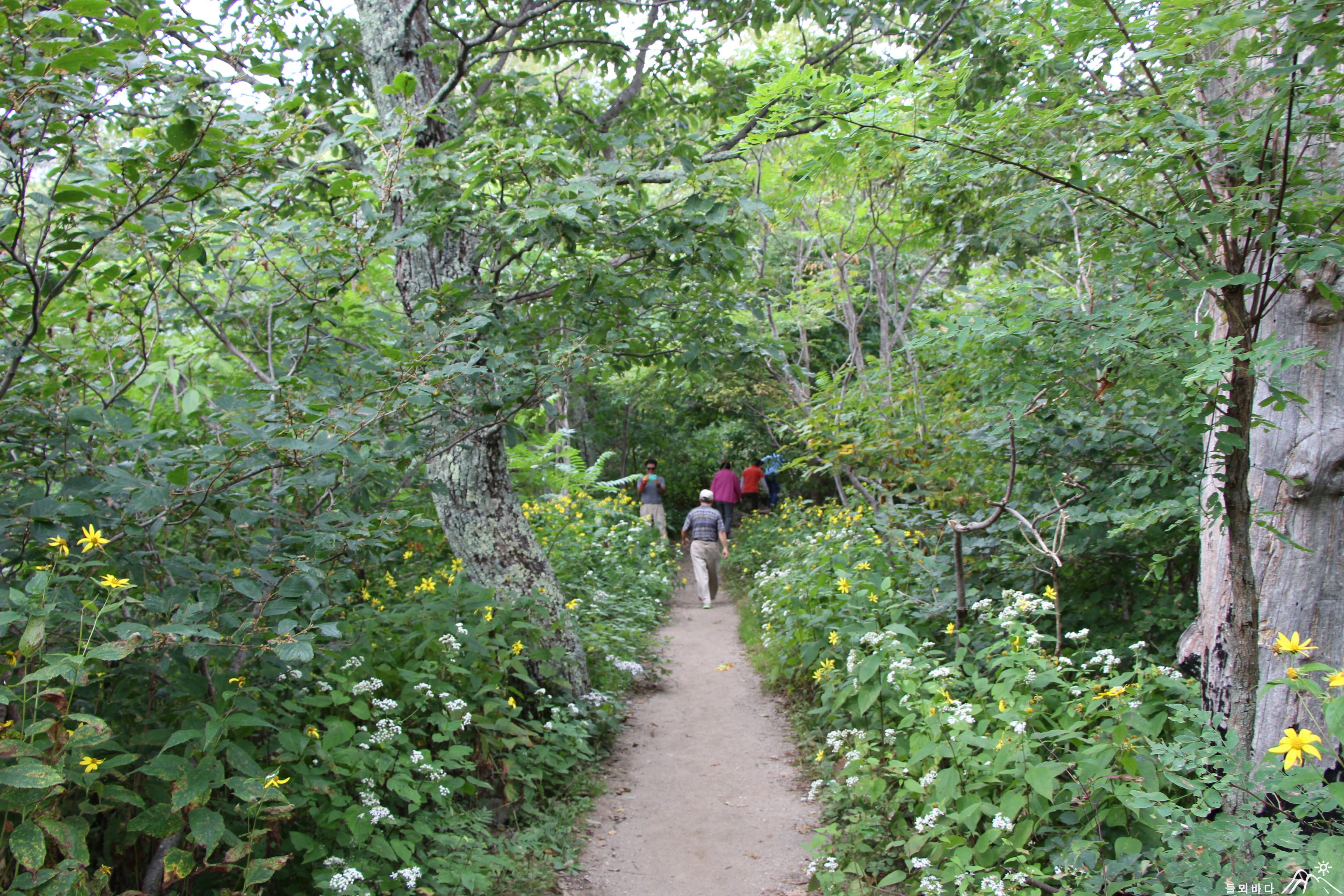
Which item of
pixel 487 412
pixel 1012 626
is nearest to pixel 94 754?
pixel 487 412

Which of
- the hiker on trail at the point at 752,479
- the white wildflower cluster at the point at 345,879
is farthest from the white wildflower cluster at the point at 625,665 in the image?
the hiker on trail at the point at 752,479

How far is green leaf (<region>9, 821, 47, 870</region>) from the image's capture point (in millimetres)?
2092

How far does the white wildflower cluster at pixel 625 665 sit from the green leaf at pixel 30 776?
437 cm

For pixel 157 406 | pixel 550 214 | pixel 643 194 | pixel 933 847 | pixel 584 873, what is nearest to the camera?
pixel 933 847

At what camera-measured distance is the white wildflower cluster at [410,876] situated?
3.07 m

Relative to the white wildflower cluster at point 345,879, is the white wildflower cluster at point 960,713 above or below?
above

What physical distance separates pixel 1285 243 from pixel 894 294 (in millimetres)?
6630

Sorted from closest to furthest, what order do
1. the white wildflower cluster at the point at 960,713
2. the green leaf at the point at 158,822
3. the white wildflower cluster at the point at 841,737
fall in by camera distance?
the green leaf at the point at 158,822 < the white wildflower cluster at the point at 960,713 < the white wildflower cluster at the point at 841,737

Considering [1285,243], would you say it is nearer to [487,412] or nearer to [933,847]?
[933,847]

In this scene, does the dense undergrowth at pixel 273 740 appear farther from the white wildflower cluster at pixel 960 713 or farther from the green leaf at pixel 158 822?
the white wildflower cluster at pixel 960 713

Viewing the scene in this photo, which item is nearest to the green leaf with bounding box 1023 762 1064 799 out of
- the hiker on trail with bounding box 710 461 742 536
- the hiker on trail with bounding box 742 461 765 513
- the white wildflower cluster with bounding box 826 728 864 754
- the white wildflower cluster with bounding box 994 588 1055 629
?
the white wildflower cluster with bounding box 994 588 1055 629

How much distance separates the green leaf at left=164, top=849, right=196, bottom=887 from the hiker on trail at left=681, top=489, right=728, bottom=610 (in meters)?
8.97

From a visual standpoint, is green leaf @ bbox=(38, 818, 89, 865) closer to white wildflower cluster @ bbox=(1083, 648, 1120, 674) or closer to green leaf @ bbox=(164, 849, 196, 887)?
green leaf @ bbox=(164, 849, 196, 887)

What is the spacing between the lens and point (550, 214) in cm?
376
